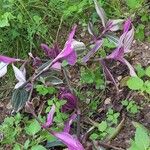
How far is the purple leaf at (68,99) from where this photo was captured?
1886mm

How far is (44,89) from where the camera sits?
2055 millimetres

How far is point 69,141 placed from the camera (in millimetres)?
1672

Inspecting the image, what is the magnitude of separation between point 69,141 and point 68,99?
256 mm

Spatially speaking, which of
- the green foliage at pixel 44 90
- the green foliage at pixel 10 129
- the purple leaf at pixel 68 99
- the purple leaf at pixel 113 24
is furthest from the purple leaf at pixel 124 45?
the green foliage at pixel 10 129

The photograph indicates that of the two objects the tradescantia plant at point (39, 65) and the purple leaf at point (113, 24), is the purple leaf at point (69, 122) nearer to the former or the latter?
the tradescantia plant at point (39, 65)

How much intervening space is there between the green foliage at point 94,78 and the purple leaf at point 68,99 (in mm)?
110

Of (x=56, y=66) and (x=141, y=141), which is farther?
(x=56, y=66)

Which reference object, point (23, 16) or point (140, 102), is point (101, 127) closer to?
point (140, 102)

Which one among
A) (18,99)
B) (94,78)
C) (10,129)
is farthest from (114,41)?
(10,129)

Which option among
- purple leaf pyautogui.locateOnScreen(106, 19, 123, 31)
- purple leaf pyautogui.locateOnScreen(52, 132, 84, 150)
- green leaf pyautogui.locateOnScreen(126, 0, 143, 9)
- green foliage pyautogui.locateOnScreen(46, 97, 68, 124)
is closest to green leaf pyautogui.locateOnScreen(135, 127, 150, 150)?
purple leaf pyautogui.locateOnScreen(52, 132, 84, 150)

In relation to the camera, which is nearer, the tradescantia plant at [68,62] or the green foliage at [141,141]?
the green foliage at [141,141]

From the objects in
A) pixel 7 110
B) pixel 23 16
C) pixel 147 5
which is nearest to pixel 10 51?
pixel 23 16

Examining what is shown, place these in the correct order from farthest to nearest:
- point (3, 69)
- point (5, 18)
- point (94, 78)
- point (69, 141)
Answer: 1. point (5, 18)
2. point (94, 78)
3. point (3, 69)
4. point (69, 141)

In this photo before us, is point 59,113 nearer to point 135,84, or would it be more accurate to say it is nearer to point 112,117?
point 112,117
